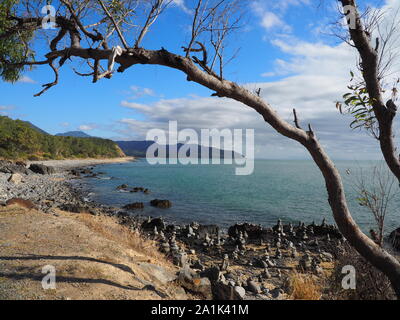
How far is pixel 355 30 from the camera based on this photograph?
4.64 meters

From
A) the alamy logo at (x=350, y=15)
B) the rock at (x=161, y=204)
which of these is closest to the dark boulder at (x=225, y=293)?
the alamy logo at (x=350, y=15)

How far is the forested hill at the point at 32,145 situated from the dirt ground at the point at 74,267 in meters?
75.2

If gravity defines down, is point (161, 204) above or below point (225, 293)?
below

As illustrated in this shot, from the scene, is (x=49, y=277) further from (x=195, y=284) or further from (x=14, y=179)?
(x=14, y=179)

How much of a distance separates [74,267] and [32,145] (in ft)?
295

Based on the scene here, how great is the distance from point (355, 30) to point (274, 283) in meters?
7.57

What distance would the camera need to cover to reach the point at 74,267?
6.04 m

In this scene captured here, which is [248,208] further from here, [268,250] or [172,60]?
[172,60]

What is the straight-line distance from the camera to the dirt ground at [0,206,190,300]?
5.09m

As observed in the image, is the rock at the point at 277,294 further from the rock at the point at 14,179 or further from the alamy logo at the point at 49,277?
the rock at the point at 14,179

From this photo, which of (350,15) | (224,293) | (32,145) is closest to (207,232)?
(224,293)

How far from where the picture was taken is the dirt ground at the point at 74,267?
509 cm
